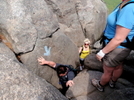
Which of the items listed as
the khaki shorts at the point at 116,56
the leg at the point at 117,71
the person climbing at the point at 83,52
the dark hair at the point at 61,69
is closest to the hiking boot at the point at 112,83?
the leg at the point at 117,71

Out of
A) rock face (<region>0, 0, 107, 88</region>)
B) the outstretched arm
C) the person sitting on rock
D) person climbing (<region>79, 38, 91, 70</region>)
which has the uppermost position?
rock face (<region>0, 0, 107, 88</region>)

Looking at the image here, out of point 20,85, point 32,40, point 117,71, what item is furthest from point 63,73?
point 20,85

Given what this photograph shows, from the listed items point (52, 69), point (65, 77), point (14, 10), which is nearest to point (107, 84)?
point (65, 77)

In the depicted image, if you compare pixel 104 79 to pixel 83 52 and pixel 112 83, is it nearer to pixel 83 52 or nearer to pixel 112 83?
pixel 112 83

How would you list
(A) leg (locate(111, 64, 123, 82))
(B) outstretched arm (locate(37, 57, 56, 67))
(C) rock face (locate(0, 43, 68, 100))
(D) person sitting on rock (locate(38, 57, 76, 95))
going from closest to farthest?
1. (C) rock face (locate(0, 43, 68, 100))
2. (A) leg (locate(111, 64, 123, 82))
3. (B) outstretched arm (locate(37, 57, 56, 67))
4. (D) person sitting on rock (locate(38, 57, 76, 95))

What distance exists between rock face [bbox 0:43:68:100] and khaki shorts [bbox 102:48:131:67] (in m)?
1.33

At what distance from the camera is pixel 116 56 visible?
3.31 meters

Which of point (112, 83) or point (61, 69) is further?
point (61, 69)

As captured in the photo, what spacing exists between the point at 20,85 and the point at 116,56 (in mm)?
2081

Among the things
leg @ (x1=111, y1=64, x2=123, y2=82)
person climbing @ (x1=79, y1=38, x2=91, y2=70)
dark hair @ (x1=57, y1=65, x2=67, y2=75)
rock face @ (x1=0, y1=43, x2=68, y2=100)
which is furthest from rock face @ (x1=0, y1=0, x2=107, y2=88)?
leg @ (x1=111, y1=64, x2=123, y2=82)

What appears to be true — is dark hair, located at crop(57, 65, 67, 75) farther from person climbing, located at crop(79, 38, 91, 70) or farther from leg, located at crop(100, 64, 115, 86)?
person climbing, located at crop(79, 38, 91, 70)

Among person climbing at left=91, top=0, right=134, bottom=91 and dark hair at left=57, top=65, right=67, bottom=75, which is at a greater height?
person climbing at left=91, top=0, right=134, bottom=91

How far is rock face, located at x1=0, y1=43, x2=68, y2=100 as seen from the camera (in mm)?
2744

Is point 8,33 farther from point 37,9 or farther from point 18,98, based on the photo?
point 18,98
